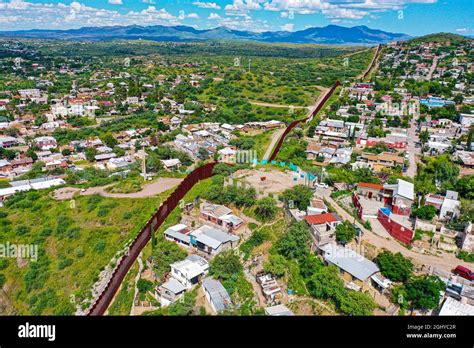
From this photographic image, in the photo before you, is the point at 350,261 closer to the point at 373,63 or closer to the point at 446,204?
the point at 446,204

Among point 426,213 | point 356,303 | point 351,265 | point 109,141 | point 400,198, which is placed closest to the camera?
point 356,303

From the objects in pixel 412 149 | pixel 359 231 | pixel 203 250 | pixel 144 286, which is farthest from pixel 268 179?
pixel 412 149

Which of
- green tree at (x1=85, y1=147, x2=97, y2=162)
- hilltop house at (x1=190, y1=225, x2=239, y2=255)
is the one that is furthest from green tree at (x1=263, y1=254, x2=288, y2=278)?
green tree at (x1=85, y1=147, x2=97, y2=162)

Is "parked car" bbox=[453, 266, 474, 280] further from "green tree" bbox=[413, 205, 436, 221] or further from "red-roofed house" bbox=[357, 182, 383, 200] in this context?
"red-roofed house" bbox=[357, 182, 383, 200]

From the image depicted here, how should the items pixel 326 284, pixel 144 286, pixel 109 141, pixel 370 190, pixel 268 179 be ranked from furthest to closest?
1. pixel 109 141
2. pixel 268 179
3. pixel 370 190
4. pixel 144 286
5. pixel 326 284
